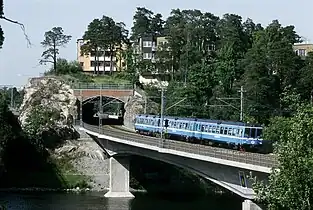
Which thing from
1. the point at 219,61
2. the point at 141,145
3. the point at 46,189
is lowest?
the point at 46,189

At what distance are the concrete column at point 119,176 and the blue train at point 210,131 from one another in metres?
5.09

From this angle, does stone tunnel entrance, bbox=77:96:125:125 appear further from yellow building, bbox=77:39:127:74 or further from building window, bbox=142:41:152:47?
building window, bbox=142:41:152:47

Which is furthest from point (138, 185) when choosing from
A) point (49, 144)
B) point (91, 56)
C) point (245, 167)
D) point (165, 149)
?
point (91, 56)

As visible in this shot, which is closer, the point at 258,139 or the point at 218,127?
the point at 258,139

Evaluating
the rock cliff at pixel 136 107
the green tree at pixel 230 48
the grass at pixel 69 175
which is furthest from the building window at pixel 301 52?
the grass at pixel 69 175

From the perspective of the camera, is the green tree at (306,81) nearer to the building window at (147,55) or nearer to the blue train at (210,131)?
the blue train at (210,131)

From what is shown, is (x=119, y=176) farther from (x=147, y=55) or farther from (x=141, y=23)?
(x=141, y=23)

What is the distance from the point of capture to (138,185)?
87438 mm

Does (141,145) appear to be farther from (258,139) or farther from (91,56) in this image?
(91,56)

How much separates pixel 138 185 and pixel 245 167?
4483 cm

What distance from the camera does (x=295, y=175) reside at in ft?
85.7

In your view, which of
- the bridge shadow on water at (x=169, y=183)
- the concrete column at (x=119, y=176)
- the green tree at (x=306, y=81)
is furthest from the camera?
the bridge shadow on water at (x=169, y=183)

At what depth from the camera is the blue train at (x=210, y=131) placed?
57.4 metres

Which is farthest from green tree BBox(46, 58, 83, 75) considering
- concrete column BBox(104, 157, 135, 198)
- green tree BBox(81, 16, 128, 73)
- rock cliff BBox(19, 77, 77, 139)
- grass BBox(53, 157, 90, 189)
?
concrete column BBox(104, 157, 135, 198)
